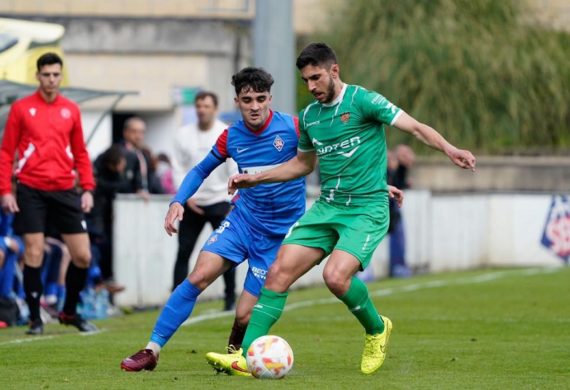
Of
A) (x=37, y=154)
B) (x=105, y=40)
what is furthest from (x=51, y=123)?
(x=105, y=40)

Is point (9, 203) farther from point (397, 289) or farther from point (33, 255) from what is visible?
point (397, 289)

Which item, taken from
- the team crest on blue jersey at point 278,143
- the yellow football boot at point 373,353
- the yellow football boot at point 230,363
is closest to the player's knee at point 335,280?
the yellow football boot at point 373,353

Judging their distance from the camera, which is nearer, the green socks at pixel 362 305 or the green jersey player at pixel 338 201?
the green jersey player at pixel 338 201

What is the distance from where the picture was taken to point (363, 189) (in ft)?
34.7

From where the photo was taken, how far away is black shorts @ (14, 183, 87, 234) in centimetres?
1377

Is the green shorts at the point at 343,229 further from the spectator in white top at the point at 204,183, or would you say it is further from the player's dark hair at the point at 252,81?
the spectator in white top at the point at 204,183

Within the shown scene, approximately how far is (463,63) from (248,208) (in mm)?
22691

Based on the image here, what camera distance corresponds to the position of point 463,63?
33.4m

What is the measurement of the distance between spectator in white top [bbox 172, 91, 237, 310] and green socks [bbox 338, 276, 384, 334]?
481 centimetres

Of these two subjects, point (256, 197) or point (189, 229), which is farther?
point (189, 229)

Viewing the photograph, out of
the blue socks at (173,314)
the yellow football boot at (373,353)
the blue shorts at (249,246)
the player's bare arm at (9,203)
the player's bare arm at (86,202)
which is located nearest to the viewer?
the yellow football boot at (373,353)

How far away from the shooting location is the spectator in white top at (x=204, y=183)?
51.1 ft

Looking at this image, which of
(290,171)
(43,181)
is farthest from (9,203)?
(290,171)

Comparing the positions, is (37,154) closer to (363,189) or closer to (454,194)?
(363,189)
